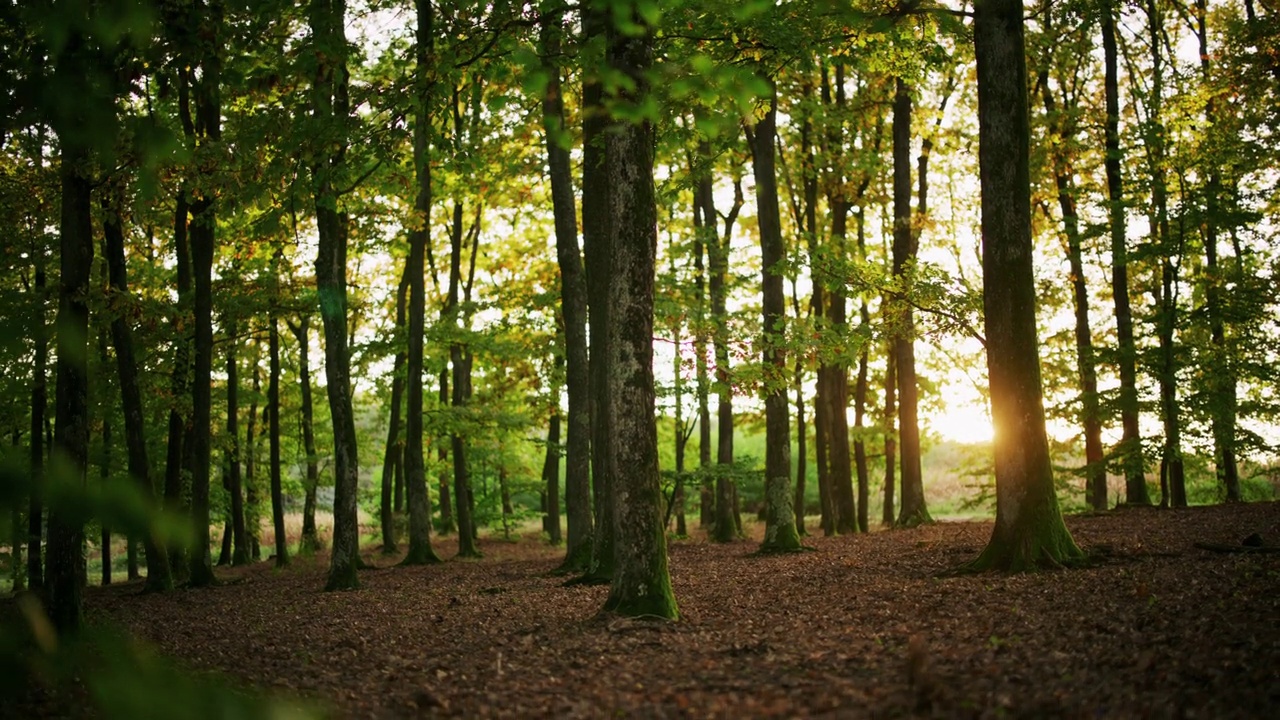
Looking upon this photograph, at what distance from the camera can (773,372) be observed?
13148mm

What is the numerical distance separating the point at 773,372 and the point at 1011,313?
4.35 meters

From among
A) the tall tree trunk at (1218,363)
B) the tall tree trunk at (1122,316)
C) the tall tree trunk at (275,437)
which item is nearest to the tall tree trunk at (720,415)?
the tall tree trunk at (1122,316)

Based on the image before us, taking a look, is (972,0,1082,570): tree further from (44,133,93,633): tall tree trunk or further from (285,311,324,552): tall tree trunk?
(285,311,324,552): tall tree trunk

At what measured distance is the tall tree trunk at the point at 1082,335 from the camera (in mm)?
16531

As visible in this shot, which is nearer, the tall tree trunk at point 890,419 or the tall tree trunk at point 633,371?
the tall tree trunk at point 633,371

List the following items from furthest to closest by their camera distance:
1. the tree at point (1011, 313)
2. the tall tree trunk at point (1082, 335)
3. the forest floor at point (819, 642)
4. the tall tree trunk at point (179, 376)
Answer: the tall tree trunk at point (1082, 335)
the tall tree trunk at point (179, 376)
the tree at point (1011, 313)
the forest floor at point (819, 642)

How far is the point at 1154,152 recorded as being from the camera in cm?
1591

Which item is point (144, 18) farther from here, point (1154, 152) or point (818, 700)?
point (1154, 152)

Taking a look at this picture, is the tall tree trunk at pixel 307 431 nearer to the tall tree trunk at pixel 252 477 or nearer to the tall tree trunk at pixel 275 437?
the tall tree trunk at pixel 275 437

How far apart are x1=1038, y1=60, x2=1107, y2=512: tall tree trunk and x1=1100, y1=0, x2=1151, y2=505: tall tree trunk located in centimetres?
51

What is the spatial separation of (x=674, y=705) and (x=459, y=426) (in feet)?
56.9

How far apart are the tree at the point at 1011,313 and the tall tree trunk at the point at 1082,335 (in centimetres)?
787

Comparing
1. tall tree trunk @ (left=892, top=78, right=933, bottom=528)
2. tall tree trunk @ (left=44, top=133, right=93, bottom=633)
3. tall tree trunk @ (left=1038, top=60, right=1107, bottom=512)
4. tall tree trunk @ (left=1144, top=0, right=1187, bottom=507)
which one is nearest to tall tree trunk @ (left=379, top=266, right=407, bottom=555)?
tall tree trunk @ (left=892, top=78, right=933, bottom=528)

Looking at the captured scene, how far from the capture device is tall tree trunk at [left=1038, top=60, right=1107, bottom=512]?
1653 centimetres
